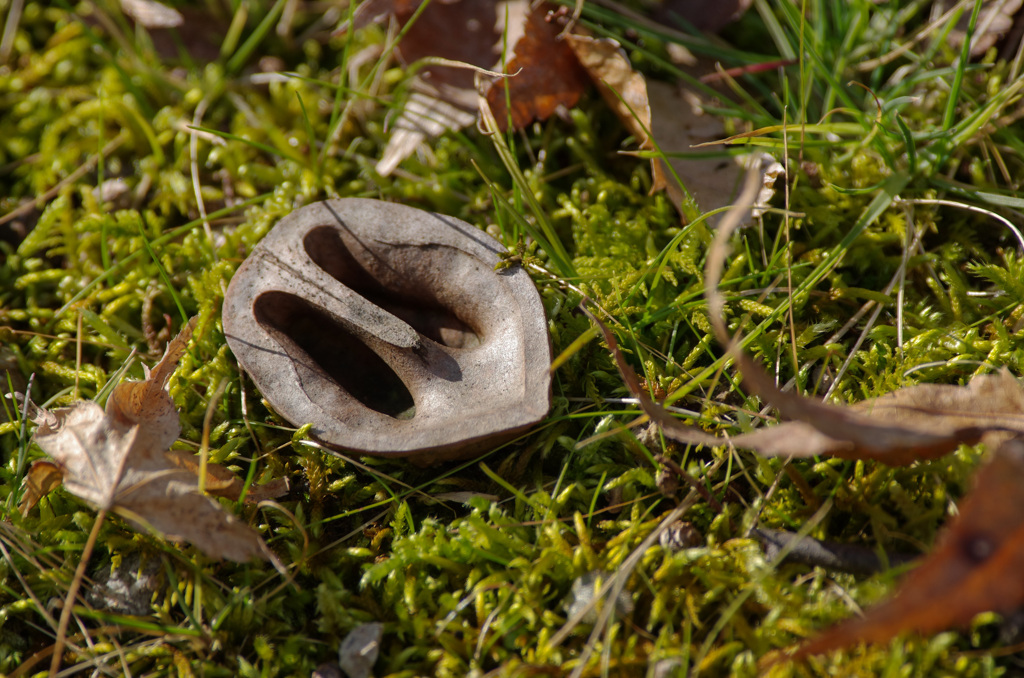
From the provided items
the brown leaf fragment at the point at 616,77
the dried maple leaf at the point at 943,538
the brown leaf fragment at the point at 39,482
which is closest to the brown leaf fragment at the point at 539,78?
the brown leaf fragment at the point at 616,77

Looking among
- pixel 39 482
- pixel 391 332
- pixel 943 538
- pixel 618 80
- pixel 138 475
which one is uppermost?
pixel 618 80

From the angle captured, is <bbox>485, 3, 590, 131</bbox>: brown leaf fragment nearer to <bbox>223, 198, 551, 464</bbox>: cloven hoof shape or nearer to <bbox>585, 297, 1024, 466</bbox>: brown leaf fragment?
<bbox>223, 198, 551, 464</bbox>: cloven hoof shape

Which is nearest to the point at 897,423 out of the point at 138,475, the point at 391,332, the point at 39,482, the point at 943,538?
the point at 943,538

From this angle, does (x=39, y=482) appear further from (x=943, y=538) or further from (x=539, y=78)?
(x=943, y=538)

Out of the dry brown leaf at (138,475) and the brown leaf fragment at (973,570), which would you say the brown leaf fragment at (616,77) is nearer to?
the brown leaf fragment at (973,570)

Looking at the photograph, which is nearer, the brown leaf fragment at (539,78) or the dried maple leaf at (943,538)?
the dried maple leaf at (943,538)

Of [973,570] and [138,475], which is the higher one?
[973,570]
